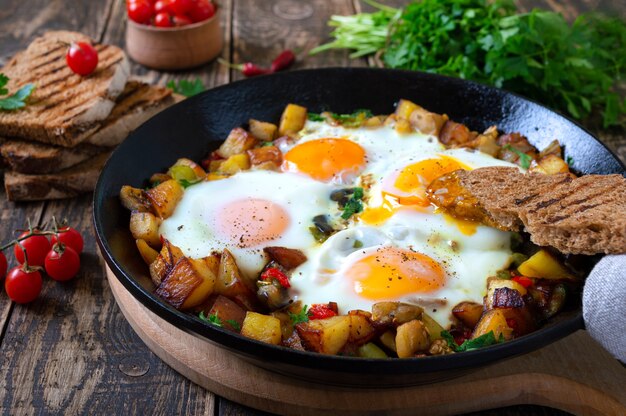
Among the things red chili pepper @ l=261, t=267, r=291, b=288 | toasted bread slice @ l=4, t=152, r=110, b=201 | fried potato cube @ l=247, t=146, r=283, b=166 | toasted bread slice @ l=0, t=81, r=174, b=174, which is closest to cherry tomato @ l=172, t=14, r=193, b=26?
toasted bread slice @ l=0, t=81, r=174, b=174

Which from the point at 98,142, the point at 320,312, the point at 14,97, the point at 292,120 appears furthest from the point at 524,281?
the point at 14,97

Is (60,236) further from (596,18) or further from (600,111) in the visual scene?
(596,18)

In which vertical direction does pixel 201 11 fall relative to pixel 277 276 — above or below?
below

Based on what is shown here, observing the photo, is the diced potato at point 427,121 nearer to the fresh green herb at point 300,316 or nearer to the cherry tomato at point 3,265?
the fresh green herb at point 300,316

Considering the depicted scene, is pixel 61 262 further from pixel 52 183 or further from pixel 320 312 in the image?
pixel 320 312

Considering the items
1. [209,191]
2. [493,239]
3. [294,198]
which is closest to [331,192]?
[294,198]

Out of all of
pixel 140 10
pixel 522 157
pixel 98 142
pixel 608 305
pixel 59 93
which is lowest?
pixel 98 142

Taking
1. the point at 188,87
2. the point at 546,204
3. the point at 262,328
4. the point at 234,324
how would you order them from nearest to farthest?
the point at 262,328 → the point at 234,324 → the point at 546,204 → the point at 188,87
